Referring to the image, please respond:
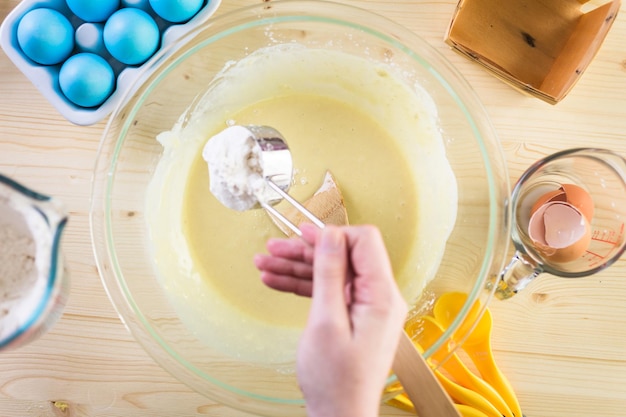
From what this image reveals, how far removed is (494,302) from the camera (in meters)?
0.98

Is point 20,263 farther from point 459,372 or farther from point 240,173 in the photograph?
point 459,372

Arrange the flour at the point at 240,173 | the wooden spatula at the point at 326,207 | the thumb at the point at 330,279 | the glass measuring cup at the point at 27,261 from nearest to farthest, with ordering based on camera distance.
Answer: the thumb at the point at 330,279 < the glass measuring cup at the point at 27,261 < the flour at the point at 240,173 < the wooden spatula at the point at 326,207

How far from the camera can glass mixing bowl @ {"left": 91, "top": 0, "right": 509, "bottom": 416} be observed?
86cm

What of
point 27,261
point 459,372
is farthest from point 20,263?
point 459,372

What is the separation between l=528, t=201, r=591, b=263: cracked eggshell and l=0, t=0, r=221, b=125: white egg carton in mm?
704

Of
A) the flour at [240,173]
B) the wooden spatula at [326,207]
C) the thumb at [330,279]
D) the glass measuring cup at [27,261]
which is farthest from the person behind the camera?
the wooden spatula at [326,207]

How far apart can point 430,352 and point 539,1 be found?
0.66 meters

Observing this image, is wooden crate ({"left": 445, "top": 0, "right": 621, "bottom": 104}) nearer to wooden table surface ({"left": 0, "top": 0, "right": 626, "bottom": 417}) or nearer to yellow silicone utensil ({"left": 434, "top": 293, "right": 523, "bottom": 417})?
wooden table surface ({"left": 0, "top": 0, "right": 626, "bottom": 417})

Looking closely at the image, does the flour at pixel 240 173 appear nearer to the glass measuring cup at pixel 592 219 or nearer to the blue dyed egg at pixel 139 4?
the blue dyed egg at pixel 139 4

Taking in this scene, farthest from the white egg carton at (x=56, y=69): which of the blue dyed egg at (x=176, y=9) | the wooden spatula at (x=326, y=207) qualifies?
the wooden spatula at (x=326, y=207)

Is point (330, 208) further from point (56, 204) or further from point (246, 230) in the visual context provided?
point (56, 204)

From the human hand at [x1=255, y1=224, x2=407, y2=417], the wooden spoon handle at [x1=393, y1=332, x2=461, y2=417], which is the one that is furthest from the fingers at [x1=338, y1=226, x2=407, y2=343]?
the wooden spoon handle at [x1=393, y1=332, x2=461, y2=417]

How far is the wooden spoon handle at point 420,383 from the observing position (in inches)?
29.4

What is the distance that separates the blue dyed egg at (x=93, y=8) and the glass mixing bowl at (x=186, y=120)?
0.15 m
